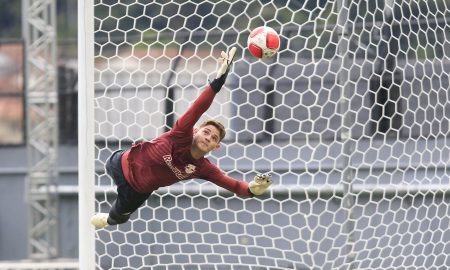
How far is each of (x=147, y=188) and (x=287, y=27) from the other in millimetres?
2033

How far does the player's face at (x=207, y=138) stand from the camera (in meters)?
4.34

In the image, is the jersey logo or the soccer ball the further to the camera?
the jersey logo

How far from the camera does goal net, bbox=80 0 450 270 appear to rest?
242 inches

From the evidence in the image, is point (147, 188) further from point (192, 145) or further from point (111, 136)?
point (111, 136)

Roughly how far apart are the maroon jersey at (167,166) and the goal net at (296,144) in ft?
4.69

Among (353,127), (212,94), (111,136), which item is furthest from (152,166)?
(353,127)

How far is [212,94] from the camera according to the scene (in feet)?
13.5

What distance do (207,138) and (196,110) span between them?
214 mm

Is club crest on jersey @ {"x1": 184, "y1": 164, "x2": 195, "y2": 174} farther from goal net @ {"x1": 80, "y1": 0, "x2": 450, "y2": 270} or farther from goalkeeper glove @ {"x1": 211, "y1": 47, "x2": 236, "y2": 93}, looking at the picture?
goal net @ {"x1": 80, "y1": 0, "x2": 450, "y2": 270}

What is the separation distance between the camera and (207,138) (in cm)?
434

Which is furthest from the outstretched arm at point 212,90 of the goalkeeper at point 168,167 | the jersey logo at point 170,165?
the jersey logo at point 170,165

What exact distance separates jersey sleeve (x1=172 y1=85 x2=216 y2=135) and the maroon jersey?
0.07 meters

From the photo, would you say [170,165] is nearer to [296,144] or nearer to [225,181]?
[225,181]

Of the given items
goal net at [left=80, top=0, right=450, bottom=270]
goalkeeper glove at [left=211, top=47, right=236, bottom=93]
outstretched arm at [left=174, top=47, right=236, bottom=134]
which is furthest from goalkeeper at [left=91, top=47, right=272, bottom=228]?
goal net at [left=80, top=0, right=450, bottom=270]
